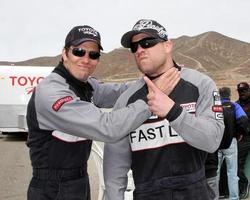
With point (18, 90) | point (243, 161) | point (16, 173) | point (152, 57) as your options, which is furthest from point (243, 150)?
point (18, 90)

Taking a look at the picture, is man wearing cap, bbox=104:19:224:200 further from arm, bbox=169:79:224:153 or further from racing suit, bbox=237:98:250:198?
racing suit, bbox=237:98:250:198

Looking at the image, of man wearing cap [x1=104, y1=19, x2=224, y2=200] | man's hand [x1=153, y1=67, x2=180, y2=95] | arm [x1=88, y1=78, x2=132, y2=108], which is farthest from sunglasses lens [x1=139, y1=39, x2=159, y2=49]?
arm [x1=88, y1=78, x2=132, y2=108]

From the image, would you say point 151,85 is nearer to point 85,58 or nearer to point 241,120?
point 85,58

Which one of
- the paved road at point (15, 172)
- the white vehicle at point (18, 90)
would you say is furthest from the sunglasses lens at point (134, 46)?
the white vehicle at point (18, 90)

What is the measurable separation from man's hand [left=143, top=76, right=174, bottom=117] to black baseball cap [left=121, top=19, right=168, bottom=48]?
1.23 ft

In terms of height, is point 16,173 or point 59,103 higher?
point 59,103

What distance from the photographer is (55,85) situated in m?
3.18

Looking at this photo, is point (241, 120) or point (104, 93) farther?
point (241, 120)

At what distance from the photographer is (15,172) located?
10.4 m

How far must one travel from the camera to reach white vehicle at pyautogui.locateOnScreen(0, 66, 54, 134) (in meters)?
16.1

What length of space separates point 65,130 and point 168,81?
75 cm

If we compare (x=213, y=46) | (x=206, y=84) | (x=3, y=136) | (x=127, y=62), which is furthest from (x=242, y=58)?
(x=206, y=84)

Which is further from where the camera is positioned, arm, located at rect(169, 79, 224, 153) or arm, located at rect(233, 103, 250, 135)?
arm, located at rect(233, 103, 250, 135)

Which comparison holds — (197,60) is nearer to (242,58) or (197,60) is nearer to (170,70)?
(242,58)
